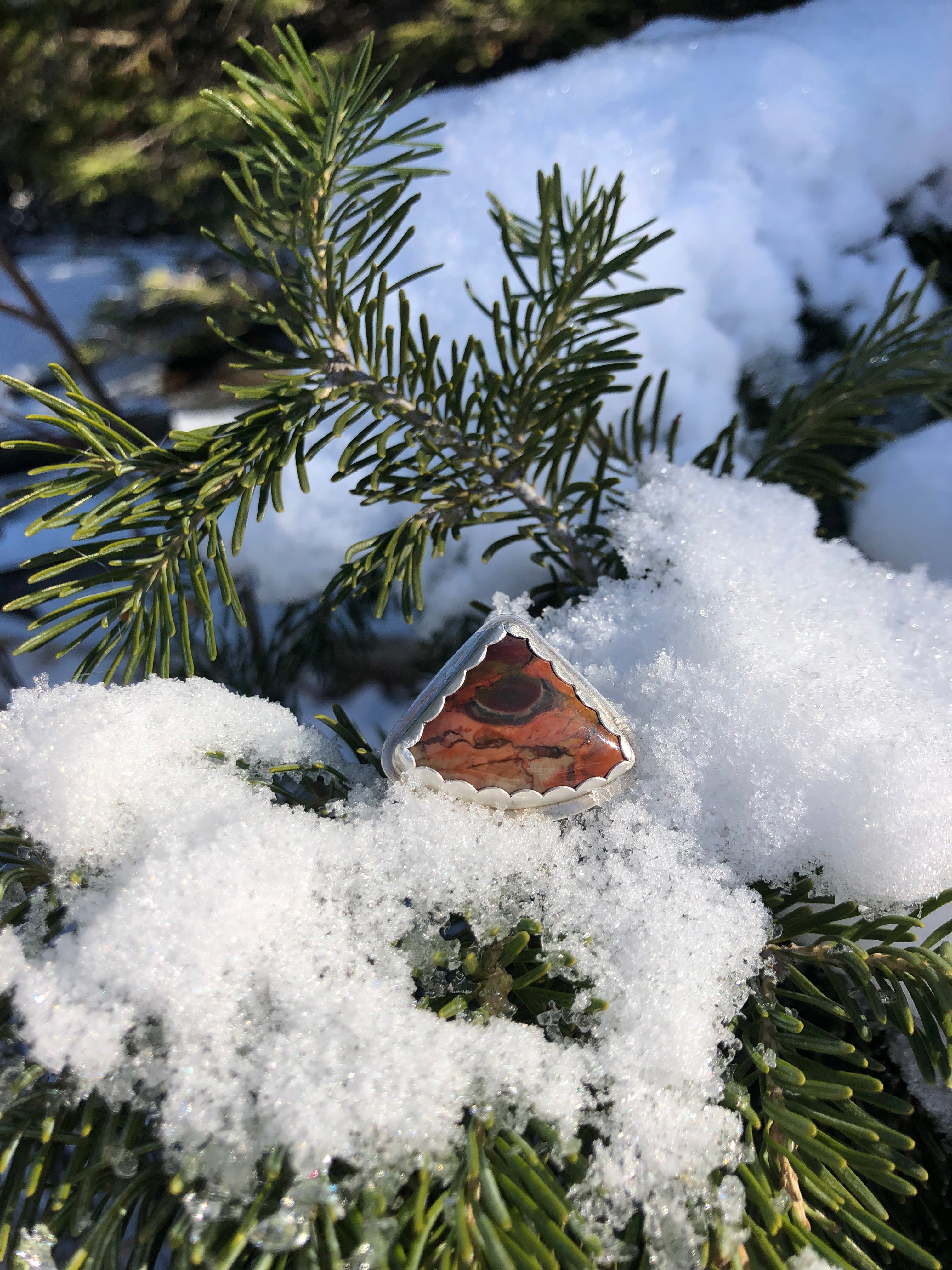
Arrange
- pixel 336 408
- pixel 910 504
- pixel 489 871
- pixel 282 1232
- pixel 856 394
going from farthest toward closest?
pixel 910 504, pixel 856 394, pixel 336 408, pixel 489 871, pixel 282 1232

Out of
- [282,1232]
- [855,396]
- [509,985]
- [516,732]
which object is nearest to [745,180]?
[855,396]

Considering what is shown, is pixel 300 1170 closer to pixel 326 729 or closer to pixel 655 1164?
pixel 655 1164

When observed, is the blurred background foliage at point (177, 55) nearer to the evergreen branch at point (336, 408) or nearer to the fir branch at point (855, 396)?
the evergreen branch at point (336, 408)

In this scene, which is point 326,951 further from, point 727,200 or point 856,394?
point 727,200

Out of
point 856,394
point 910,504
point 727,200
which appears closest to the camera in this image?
point 856,394

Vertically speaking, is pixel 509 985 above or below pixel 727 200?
below

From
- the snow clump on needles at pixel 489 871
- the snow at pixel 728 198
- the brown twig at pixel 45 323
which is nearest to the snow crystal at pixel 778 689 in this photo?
the snow clump on needles at pixel 489 871

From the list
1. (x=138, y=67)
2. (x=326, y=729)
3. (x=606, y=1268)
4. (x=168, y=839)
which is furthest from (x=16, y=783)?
(x=138, y=67)
